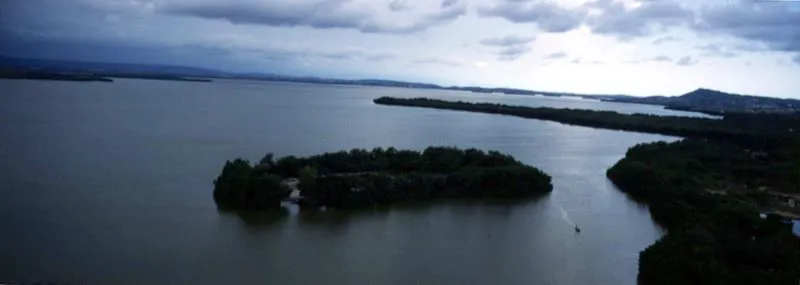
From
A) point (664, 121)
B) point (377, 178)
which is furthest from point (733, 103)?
point (377, 178)

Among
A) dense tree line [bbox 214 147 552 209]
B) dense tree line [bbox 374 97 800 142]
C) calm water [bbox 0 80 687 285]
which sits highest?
dense tree line [bbox 374 97 800 142]

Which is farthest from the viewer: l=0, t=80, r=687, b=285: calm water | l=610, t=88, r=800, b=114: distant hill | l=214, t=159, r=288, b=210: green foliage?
l=610, t=88, r=800, b=114: distant hill

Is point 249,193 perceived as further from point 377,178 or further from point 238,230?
point 377,178

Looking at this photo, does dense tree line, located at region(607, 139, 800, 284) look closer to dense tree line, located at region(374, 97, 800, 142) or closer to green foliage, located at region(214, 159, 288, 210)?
dense tree line, located at region(374, 97, 800, 142)

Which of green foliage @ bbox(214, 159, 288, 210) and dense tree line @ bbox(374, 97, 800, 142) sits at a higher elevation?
dense tree line @ bbox(374, 97, 800, 142)

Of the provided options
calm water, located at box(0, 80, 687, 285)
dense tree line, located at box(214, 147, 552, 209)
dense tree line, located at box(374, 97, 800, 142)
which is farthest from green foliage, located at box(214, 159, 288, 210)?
dense tree line, located at box(374, 97, 800, 142)

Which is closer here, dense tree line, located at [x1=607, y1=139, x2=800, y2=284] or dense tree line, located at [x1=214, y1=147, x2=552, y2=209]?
dense tree line, located at [x1=607, y1=139, x2=800, y2=284]

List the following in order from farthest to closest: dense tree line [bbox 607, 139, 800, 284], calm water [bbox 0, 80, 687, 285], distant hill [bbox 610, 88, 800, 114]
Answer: distant hill [bbox 610, 88, 800, 114] → calm water [bbox 0, 80, 687, 285] → dense tree line [bbox 607, 139, 800, 284]

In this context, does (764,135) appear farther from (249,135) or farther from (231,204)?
(249,135)
